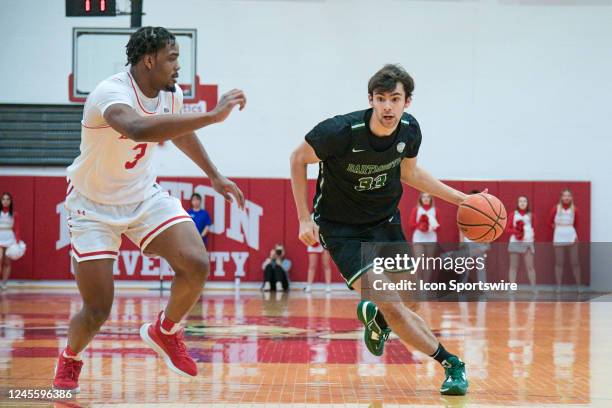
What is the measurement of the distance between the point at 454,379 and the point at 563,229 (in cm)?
1345

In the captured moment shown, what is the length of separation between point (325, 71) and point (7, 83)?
673cm

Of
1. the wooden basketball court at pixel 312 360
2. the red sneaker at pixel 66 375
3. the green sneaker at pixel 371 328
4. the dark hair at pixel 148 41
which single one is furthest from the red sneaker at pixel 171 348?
the dark hair at pixel 148 41

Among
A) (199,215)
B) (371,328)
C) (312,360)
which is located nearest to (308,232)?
(371,328)

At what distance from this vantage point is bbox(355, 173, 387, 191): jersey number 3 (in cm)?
583

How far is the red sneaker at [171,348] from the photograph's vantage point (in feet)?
18.0

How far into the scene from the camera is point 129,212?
5406mm

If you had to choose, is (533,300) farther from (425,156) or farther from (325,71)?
(325,71)

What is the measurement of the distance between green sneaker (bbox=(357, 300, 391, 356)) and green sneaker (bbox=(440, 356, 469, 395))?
0.53 metres

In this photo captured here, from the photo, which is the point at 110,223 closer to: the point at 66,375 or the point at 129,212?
the point at 129,212

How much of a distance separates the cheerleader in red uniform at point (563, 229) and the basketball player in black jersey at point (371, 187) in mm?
12784

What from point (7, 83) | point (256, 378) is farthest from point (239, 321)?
point (7, 83)

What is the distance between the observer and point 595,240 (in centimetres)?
1920

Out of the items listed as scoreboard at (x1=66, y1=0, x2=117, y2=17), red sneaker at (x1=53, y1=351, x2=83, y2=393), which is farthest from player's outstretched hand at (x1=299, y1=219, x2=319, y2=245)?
scoreboard at (x1=66, y1=0, x2=117, y2=17)

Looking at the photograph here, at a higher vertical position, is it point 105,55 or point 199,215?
point 105,55
